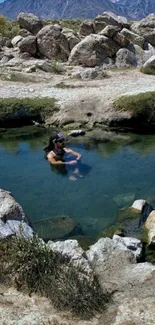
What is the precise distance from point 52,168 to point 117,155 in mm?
3126

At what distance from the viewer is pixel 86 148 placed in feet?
63.8

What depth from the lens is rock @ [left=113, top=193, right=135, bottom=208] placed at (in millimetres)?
13734

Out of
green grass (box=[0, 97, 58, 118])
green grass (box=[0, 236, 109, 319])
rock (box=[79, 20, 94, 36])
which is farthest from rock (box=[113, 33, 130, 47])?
green grass (box=[0, 236, 109, 319])

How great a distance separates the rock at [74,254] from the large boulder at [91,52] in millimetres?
26628

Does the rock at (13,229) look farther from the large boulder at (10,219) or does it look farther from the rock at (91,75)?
the rock at (91,75)

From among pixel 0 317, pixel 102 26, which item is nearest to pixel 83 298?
pixel 0 317

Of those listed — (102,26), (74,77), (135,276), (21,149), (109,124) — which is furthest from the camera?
(102,26)

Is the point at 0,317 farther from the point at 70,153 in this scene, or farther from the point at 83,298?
the point at 70,153

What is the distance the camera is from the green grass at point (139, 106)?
21.5 m

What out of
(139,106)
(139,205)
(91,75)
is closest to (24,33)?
(91,75)

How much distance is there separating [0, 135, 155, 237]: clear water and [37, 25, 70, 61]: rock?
17235 millimetres

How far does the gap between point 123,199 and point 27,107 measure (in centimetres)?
1074

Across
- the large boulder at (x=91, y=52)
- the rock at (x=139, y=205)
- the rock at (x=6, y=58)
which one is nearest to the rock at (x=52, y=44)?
the large boulder at (x=91, y=52)

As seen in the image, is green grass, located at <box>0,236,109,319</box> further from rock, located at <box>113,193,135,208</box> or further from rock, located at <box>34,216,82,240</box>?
rock, located at <box>113,193,135,208</box>
